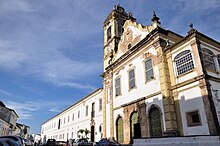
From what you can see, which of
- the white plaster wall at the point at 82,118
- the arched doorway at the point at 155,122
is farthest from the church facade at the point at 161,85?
the white plaster wall at the point at 82,118

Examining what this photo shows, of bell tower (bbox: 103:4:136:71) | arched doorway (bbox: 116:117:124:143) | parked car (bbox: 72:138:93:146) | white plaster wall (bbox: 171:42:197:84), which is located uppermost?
bell tower (bbox: 103:4:136:71)

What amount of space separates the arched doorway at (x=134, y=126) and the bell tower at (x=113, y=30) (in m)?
9.31

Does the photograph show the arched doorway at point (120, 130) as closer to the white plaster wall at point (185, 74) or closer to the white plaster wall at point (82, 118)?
the white plaster wall at point (82, 118)

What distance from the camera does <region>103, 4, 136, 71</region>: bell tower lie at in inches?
1024

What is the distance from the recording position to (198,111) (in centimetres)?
1284

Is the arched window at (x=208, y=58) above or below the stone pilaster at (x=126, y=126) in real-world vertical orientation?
above

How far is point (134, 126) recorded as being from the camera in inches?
725

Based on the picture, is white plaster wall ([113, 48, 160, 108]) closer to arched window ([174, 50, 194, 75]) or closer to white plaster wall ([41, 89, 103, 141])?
arched window ([174, 50, 194, 75])

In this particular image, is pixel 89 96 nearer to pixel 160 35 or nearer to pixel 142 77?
pixel 142 77

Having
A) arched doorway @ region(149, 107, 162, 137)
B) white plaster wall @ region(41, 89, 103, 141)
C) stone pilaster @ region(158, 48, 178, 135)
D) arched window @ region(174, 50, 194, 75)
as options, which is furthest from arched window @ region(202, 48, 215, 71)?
white plaster wall @ region(41, 89, 103, 141)

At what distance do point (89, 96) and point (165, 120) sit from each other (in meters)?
20.1

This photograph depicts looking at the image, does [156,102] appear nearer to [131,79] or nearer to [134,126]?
[134,126]

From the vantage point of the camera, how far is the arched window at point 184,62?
14359mm

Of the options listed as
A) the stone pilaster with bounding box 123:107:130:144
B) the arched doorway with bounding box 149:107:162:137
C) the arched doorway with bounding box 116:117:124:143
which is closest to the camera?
the arched doorway with bounding box 149:107:162:137
